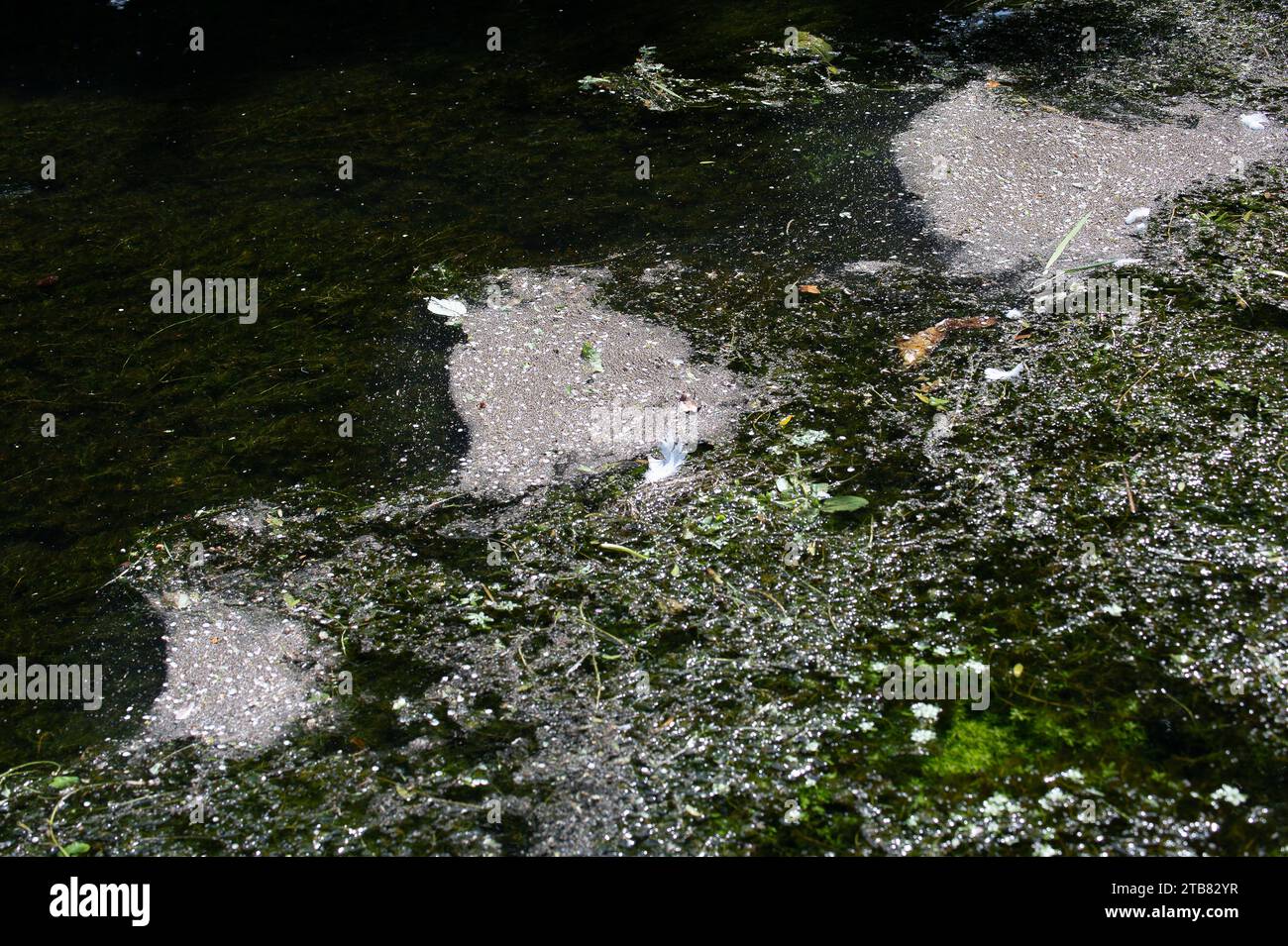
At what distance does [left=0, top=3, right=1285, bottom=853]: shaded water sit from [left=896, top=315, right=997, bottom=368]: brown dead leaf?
2.2 inches

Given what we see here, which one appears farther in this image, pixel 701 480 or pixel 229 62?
pixel 229 62

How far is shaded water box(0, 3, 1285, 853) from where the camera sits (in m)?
2.09

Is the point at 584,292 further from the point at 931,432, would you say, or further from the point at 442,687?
the point at 442,687

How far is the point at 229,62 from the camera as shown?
5699 mm

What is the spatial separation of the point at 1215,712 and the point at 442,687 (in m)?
1.67

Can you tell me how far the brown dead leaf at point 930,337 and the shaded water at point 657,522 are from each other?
55 millimetres

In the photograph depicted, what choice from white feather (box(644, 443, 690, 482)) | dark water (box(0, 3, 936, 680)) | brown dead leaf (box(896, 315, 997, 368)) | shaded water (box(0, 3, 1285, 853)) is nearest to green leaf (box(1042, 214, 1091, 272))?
shaded water (box(0, 3, 1285, 853))

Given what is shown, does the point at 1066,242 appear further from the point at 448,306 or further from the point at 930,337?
A: the point at 448,306

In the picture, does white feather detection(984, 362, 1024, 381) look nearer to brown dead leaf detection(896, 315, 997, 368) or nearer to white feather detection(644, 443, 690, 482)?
brown dead leaf detection(896, 315, 997, 368)

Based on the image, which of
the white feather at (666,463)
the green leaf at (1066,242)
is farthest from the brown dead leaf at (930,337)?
the white feather at (666,463)

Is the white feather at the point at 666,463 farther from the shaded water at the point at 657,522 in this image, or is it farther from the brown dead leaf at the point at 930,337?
the brown dead leaf at the point at 930,337

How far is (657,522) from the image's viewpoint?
8.87 ft

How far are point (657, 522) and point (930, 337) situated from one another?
3.88 ft

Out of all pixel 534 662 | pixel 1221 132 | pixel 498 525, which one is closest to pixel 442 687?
pixel 534 662
